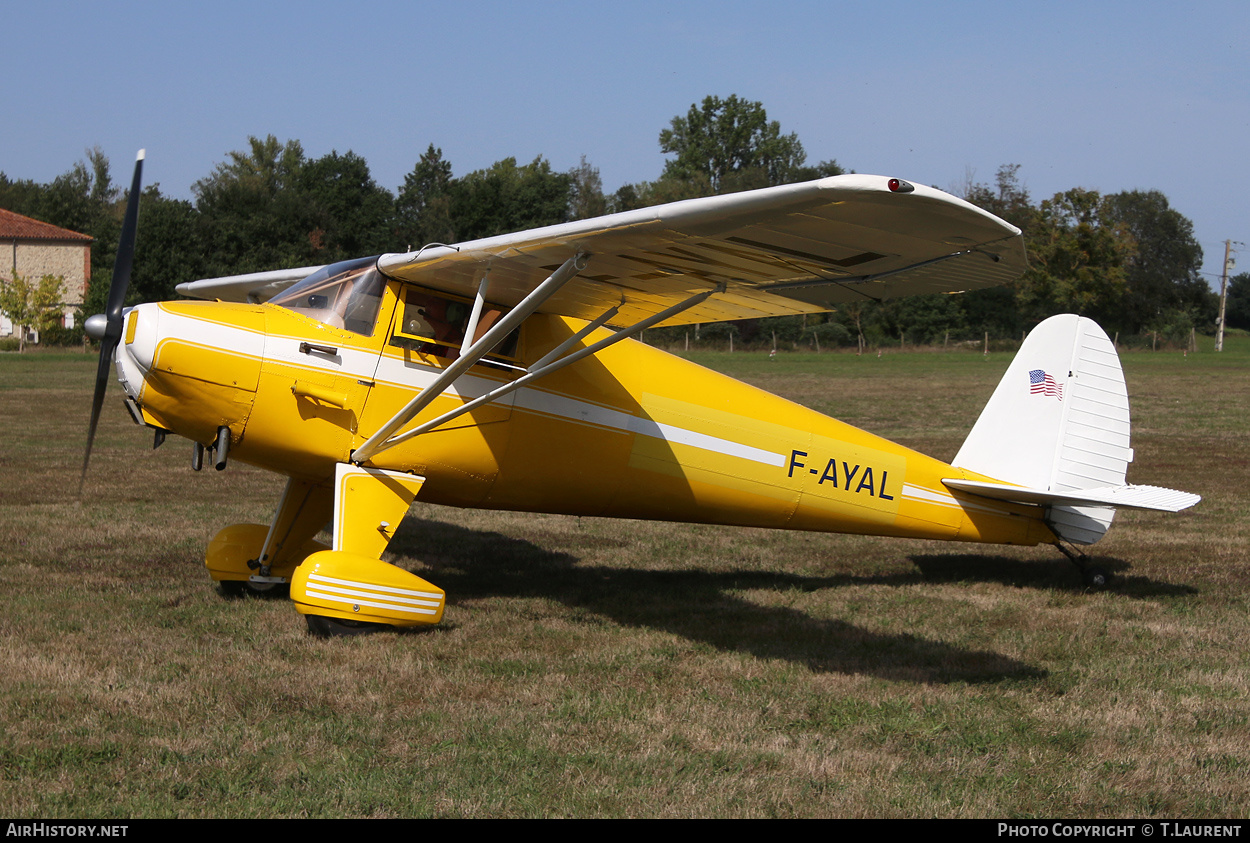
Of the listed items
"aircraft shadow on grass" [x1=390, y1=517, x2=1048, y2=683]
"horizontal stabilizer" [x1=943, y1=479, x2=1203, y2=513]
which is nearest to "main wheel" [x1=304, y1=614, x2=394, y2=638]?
"aircraft shadow on grass" [x1=390, y1=517, x2=1048, y2=683]

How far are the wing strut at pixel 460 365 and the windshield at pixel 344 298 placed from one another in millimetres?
614

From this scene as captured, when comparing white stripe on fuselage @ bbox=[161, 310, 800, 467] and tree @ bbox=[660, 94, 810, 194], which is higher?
tree @ bbox=[660, 94, 810, 194]

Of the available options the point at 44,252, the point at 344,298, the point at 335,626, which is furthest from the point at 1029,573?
the point at 44,252

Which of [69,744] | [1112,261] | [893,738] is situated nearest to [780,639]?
[893,738]

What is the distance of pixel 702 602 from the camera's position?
756cm

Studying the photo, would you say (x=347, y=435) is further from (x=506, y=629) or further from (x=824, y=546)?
(x=824, y=546)

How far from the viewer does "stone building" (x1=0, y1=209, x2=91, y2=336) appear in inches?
2464

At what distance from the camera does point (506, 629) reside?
259 inches

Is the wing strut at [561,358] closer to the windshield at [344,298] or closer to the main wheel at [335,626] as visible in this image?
the windshield at [344,298]

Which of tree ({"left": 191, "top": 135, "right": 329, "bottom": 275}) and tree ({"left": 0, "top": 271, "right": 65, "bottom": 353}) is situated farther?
tree ({"left": 191, "top": 135, "right": 329, "bottom": 275})

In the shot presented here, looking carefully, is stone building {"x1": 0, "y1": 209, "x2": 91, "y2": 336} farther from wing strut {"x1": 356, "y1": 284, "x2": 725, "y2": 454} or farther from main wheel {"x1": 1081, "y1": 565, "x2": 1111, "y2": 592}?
main wheel {"x1": 1081, "y1": 565, "x2": 1111, "y2": 592}

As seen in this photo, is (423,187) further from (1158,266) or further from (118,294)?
(118,294)

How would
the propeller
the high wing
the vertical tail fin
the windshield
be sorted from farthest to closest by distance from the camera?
the vertical tail fin → the windshield → the propeller → the high wing

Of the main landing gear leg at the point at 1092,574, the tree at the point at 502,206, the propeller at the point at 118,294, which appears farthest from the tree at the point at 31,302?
the main landing gear leg at the point at 1092,574
